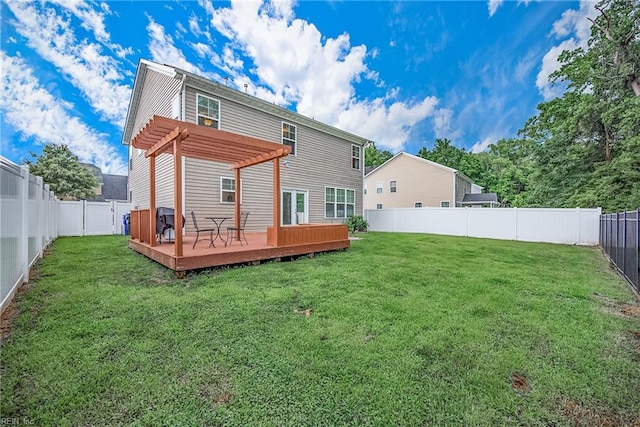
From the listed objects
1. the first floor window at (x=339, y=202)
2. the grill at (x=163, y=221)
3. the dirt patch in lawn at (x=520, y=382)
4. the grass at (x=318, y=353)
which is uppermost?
the first floor window at (x=339, y=202)

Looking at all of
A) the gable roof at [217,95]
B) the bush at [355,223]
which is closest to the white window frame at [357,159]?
the gable roof at [217,95]

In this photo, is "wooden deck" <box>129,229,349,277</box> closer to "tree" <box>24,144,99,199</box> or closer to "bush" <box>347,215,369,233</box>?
"bush" <box>347,215,369,233</box>

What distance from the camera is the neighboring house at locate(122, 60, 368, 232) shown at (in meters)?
8.98

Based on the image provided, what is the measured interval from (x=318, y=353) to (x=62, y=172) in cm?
2454

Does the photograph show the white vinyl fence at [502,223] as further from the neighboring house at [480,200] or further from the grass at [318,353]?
the neighboring house at [480,200]

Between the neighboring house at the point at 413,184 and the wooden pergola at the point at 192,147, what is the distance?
19001 mm

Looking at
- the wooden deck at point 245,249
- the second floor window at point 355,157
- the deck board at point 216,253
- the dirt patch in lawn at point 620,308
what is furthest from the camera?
the second floor window at point 355,157

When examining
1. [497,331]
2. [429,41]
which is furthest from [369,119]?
[497,331]

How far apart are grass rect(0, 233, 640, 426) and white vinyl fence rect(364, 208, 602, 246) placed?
7.81 meters

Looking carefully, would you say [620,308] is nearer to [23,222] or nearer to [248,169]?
[23,222]

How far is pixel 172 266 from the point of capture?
4.97 meters

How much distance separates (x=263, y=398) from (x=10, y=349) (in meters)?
2.38

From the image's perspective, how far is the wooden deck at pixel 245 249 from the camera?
5164 mm

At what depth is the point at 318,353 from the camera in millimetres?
2561
